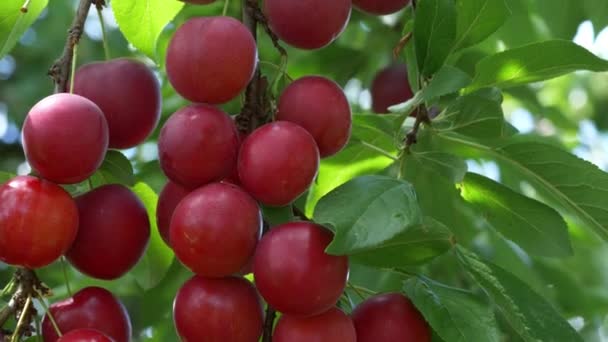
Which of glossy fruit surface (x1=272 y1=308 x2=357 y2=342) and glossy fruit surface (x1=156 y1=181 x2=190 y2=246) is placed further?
glossy fruit surface (x1=156 y1=181 x2=190 y2=246)

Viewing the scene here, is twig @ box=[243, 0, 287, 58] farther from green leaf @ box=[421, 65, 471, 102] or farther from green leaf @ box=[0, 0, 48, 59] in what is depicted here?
green leaf @ box=[0, 0, 48, 59]

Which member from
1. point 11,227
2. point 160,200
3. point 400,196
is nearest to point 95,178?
point 160,200

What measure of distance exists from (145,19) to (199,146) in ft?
1.67

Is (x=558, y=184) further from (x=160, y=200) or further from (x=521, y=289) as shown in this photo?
(x=160, y=200)

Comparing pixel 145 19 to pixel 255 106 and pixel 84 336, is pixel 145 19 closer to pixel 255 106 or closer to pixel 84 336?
pixel 255 106

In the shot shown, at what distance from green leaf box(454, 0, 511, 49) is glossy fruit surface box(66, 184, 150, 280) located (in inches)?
25.6

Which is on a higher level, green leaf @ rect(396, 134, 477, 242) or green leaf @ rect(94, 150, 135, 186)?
green leaf @ rect(94, 150, 135, 186)

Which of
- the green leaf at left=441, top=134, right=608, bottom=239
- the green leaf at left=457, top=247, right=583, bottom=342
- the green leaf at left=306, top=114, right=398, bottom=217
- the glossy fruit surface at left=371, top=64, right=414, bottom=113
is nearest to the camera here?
the green leaf at left=457, top=247, right=583, bottom=342

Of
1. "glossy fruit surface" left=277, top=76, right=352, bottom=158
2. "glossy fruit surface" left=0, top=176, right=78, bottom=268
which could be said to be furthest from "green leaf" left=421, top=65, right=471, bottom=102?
"glossy fruit surface" left=0, top=176, right=78, bottom=268

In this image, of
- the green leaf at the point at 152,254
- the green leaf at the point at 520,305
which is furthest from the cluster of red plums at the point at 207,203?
the green leaf at the point at 152,254

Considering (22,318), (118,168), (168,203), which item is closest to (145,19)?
(118,168)

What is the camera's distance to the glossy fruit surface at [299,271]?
4.06 feet

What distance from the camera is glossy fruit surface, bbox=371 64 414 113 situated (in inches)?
96.3

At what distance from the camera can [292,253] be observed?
4.08 feet
